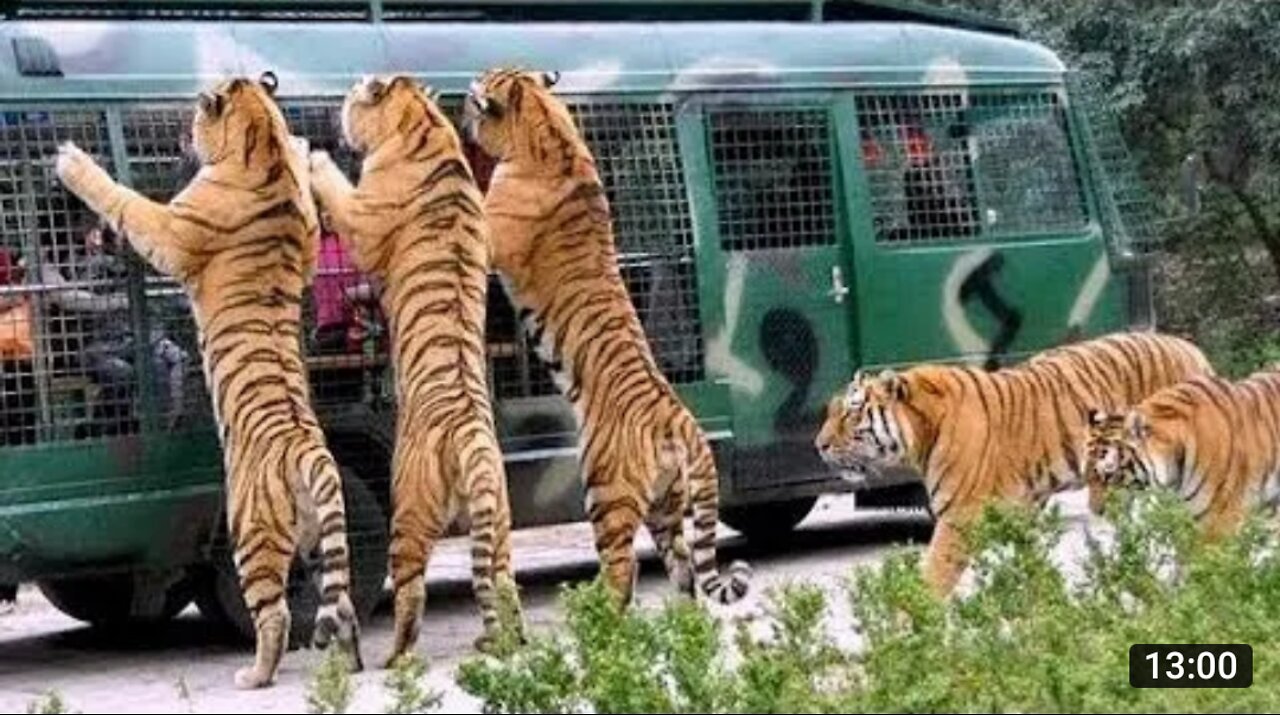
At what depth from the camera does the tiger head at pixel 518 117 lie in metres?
10.4

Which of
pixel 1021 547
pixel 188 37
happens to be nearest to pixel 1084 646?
pixel 1021 547

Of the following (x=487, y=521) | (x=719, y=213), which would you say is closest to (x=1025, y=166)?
(x=719, y=213)

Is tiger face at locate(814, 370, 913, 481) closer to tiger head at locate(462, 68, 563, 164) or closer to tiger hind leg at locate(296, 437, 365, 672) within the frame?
tiger head at locate(462, 68, 563, 164)

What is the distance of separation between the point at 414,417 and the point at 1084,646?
2734mm

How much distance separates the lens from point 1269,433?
10.8 meters

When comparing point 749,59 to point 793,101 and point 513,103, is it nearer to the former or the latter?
point 793,101

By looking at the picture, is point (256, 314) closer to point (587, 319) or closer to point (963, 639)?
point (587, 319)

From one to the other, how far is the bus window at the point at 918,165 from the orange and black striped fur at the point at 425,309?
8.39 ft

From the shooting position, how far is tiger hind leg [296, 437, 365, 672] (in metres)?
9.20

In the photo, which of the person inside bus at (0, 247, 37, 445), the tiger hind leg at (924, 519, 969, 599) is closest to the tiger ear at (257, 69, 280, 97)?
the person inside bus at (0, 247, 37, 445)

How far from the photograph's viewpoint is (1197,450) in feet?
34.5

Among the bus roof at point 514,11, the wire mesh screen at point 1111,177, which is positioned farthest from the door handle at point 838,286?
the wire mesh screen at point 1111,177

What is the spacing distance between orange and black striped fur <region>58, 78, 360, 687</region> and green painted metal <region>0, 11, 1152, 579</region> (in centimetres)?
38

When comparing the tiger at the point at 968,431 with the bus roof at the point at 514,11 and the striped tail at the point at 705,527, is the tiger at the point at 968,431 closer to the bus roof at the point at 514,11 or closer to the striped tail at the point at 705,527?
the striped tail at the point at 705,527
